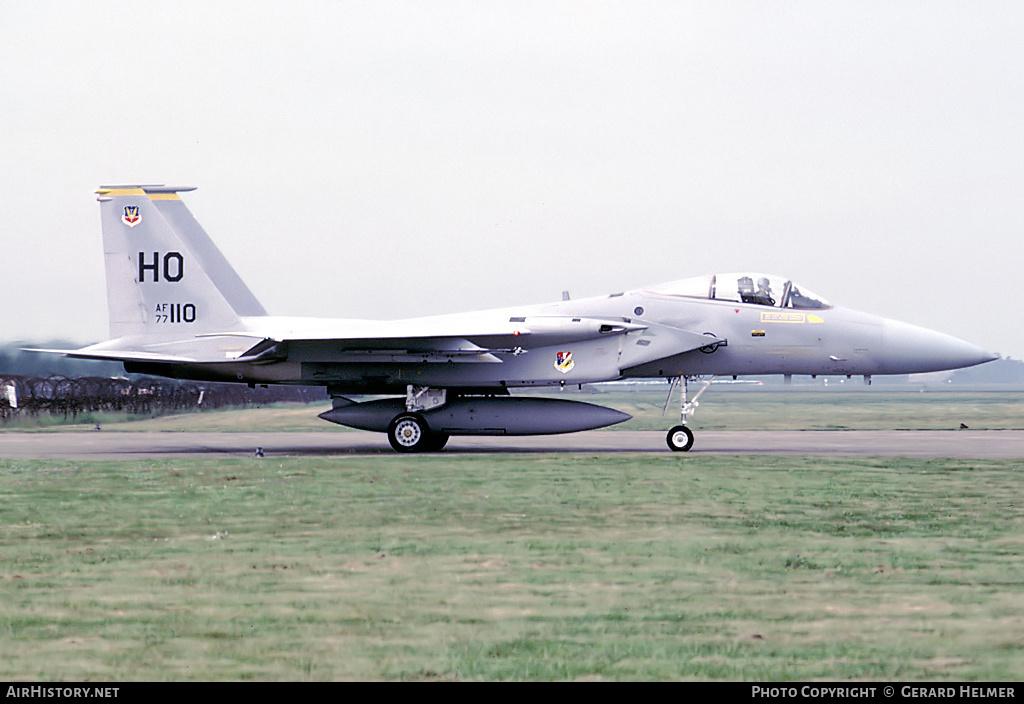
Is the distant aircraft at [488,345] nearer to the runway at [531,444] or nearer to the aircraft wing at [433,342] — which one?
the aircraft wing at [433,342]

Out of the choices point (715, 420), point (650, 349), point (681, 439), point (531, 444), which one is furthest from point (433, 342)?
point (715, 420)

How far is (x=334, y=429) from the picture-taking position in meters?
27.2

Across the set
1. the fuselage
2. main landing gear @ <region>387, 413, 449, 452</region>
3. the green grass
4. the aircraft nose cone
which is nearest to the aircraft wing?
the fuselage

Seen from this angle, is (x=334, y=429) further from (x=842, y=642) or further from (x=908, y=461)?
(x=842, y=642)

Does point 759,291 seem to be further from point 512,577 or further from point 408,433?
point 512,577

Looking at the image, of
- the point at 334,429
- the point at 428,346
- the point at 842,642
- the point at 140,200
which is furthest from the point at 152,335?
the point at 842,642

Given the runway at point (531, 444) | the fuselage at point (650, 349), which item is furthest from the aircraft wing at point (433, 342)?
the runway at point (531, 444)

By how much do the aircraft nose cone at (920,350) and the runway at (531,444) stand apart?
58.0 inches

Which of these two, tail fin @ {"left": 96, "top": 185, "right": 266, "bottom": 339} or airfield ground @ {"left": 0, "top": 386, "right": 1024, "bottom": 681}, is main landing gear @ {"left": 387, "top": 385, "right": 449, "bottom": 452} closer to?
tail fin @ {"left": 96, "top": 185, "right": 266, "bottom": 339}

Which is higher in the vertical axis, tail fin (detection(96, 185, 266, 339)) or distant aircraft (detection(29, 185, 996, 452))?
tail fin (detection(96, 185, 266, 339))

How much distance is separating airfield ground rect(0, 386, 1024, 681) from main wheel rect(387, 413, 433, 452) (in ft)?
18.2

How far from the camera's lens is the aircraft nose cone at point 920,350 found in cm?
1833

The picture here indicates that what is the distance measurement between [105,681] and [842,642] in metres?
3.22

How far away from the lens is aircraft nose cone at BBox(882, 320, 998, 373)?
1833cm
